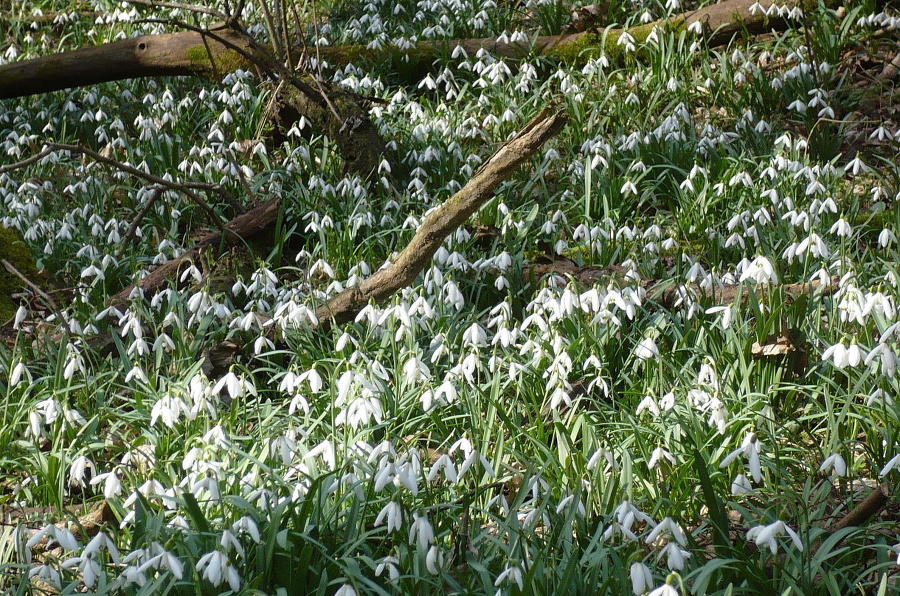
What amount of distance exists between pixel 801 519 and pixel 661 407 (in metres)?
0.61

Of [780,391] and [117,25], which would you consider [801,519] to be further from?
[117,25]

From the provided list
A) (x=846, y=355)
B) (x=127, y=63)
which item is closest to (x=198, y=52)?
(x=127, y=63)

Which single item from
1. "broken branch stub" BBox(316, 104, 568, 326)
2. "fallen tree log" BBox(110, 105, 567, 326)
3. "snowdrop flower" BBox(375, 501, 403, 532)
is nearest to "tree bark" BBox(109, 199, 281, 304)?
"fallen tree log" BBox(110, 105, 567, 326)

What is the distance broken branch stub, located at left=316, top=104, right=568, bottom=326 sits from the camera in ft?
11.8

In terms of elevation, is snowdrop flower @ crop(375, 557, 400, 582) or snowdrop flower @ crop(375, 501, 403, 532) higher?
snowdrop flower @ crop(375, 501, 403, 532)

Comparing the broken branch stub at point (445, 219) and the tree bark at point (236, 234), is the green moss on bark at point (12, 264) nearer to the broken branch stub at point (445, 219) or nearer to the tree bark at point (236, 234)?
the tree bark at point (236, 234)

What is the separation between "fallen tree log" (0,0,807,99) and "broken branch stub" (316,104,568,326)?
3623 millimetres

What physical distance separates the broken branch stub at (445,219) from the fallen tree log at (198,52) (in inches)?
143

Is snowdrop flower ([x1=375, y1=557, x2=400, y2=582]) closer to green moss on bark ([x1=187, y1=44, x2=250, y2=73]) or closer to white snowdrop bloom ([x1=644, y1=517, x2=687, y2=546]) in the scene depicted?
white snowdrop bloom ([x1=644, y1=517, x2=687, y2=546])

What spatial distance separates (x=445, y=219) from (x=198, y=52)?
442 cm

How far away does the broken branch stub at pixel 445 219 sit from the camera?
361 centimetres

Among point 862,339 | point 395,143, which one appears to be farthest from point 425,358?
point 395,143

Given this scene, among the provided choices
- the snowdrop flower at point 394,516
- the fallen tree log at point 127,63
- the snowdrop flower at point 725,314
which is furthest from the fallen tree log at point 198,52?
the snowdrop flower at point 394,516

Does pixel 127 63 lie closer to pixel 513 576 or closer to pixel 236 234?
pixel 236 234
